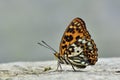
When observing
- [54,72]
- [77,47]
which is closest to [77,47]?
[77,47]

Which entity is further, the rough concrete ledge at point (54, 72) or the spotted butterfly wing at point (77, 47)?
the spotted butterfly wing at point (77, 47)

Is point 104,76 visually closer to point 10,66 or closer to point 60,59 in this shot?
point 60,59

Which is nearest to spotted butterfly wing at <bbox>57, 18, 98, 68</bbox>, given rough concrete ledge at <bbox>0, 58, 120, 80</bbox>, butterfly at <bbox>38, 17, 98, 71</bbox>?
butterfly at <bbox>38, 17, 98, 71</bbox>

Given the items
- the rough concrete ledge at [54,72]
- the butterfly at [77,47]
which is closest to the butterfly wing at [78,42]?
the butterfly at [77,47]

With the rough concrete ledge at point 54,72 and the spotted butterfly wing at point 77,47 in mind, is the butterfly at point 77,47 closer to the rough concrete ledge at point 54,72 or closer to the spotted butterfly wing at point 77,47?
the spotted butterfly wing at point 77,47

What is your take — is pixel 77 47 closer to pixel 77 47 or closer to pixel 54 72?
pixel 77 47

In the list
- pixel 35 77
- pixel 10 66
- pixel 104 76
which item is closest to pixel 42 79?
pixel 35 77

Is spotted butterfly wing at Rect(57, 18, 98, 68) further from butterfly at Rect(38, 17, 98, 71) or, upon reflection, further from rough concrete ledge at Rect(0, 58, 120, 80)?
rough concrete ledge at Rect(0, 58, 120, 80)
